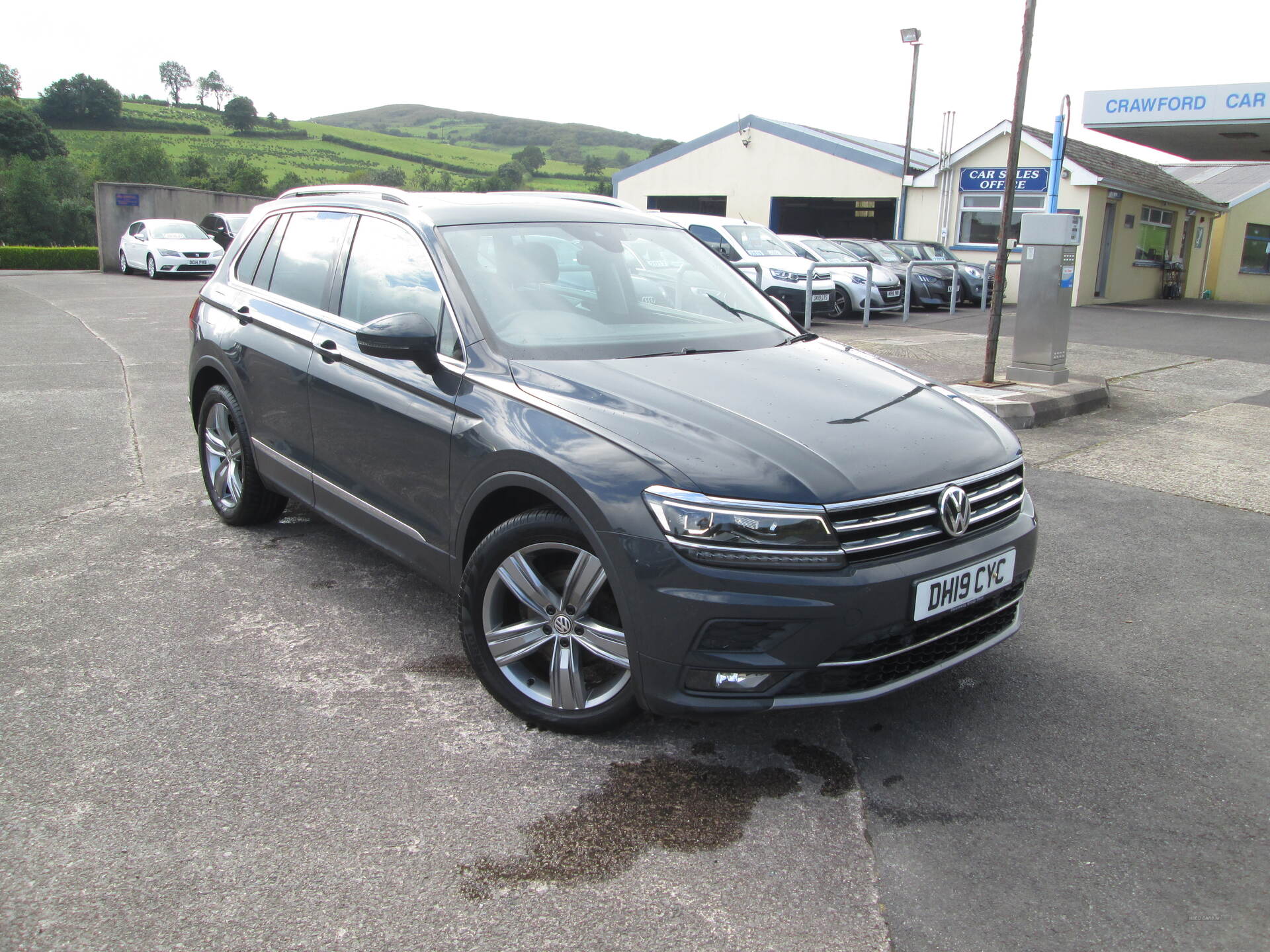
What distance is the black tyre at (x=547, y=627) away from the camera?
2973 millimetres

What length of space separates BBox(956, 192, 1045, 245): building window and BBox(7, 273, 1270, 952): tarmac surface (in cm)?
2260

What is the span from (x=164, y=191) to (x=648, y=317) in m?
35.1

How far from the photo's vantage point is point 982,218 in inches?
1032

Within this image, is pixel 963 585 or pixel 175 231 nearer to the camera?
pixel 963 585

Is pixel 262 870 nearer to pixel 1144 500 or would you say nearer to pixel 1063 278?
pixel 1144 500

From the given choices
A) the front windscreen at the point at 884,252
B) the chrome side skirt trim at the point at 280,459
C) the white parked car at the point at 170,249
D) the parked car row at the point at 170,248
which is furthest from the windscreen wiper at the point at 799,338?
the white parked car at the point at 170,249

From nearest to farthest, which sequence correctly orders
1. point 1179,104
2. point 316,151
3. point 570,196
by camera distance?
1. point 570,196
2. point 1179,104
3. point 316,151

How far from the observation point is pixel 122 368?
35.1 feet

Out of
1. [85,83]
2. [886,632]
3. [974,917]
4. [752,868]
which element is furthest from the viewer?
[85,83]

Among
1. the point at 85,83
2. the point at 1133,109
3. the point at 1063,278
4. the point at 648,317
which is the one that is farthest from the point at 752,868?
the point at 85,83

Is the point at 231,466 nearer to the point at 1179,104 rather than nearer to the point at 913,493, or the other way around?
the point at 913,493

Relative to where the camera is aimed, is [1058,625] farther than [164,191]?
No

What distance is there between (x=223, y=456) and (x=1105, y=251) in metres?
24.8

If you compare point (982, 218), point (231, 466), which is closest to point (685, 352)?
point (231, 466)
